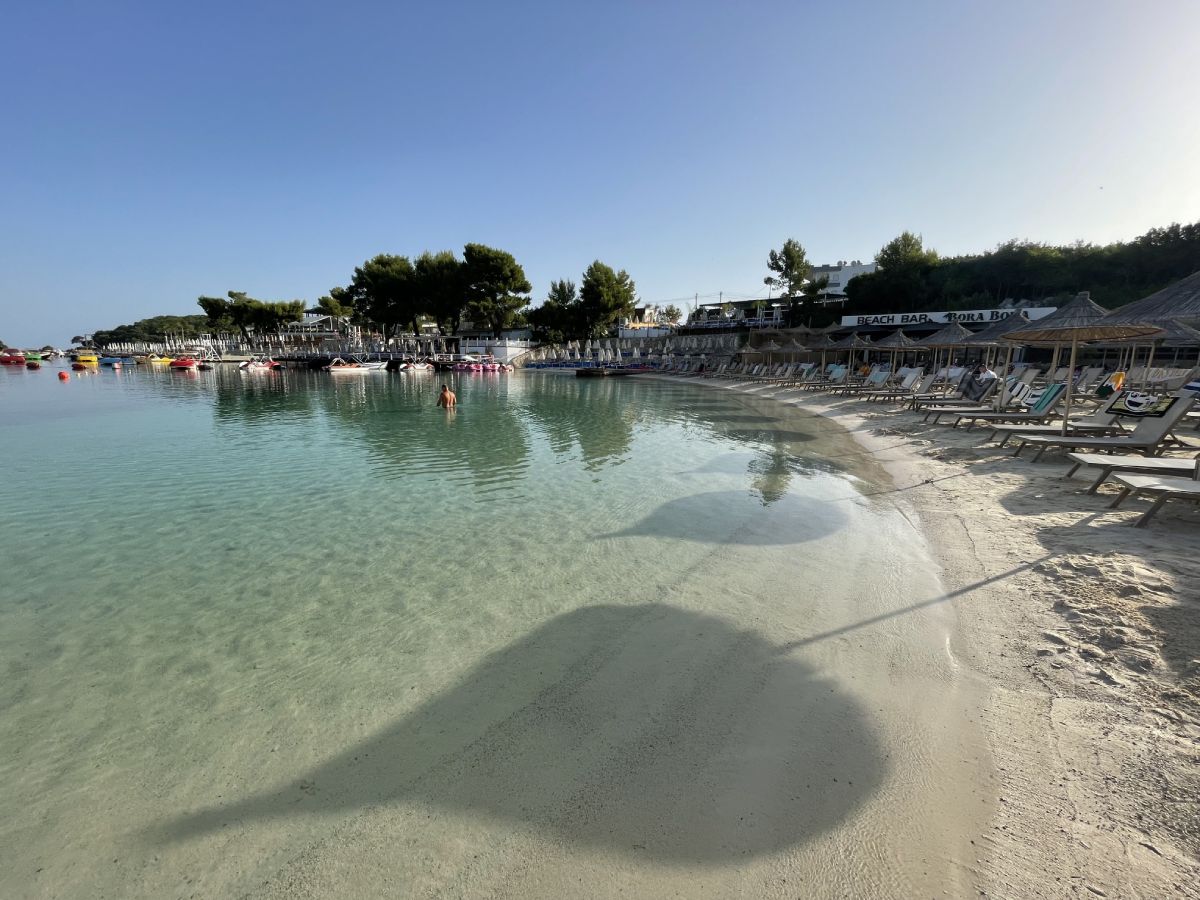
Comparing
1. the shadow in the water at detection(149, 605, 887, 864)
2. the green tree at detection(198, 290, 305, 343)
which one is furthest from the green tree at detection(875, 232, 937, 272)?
the green tree at detection(198, 290, 305, 343)

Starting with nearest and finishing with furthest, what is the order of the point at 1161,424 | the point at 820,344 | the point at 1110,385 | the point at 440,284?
the point at 1161,424, the point at 1110,385, the point at 820,344, the point at 440,284

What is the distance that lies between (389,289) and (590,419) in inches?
1928

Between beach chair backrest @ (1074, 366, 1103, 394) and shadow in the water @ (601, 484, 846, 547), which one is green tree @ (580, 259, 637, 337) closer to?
beach chair backrest @ (1074, 366, 1103, 394)

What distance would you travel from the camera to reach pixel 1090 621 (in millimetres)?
3750

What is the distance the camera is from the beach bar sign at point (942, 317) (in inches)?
1516

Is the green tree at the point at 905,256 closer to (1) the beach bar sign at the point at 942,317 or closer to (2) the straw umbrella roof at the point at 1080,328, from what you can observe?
(1) the beach bar sign at the point at 942,317

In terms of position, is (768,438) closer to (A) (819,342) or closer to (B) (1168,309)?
(B) (1168,309)

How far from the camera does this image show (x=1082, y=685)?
3086 millimetres

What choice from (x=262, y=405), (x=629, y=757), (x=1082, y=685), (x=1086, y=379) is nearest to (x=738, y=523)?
(x=1082, y=685)

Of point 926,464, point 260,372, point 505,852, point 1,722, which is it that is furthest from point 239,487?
point 260,372

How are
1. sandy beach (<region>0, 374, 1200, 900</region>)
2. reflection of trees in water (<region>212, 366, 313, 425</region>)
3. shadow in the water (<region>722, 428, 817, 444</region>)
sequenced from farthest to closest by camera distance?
reflection of trees in water (<region>212, 366, 313, 425</region>), shadow in the water (<region>722, 428, 817, 444</region>), sandy beach (<region>0, 374, 1200, 900</region>)

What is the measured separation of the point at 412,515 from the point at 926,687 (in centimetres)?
616

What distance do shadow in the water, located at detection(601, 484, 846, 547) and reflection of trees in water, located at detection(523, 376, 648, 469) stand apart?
3352 millimetres

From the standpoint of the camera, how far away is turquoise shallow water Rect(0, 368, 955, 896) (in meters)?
2.73
